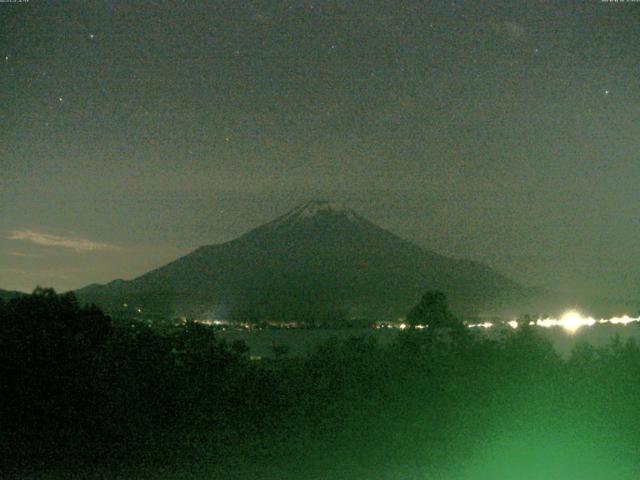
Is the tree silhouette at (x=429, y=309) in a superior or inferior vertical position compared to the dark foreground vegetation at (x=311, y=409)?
superior

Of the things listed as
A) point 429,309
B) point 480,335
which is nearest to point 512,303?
point 429,309

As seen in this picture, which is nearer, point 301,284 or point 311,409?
point 311,409

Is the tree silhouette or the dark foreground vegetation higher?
the tree silhouette

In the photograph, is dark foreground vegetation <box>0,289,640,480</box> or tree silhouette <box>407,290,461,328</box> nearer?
dark foreground vegetation <box>0,289,640,480</box>

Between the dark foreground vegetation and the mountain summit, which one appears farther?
the mountain summit

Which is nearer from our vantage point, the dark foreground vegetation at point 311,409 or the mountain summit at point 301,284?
the dark foreground vegetation at point 311,409

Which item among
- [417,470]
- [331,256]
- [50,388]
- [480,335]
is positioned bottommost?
[417,470]

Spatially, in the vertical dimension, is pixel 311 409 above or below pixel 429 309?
below

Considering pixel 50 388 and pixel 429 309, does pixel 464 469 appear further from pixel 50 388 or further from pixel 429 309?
pixel 429 309
